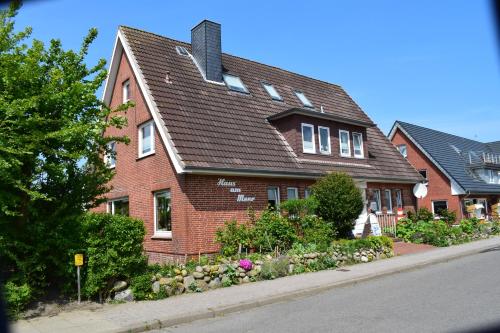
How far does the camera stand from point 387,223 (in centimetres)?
2320

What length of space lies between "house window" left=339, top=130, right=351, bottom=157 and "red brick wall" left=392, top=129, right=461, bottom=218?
14679mm

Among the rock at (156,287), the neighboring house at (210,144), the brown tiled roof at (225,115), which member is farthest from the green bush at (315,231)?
the rock at (156,287)

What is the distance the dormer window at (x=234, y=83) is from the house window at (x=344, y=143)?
16.8 ft

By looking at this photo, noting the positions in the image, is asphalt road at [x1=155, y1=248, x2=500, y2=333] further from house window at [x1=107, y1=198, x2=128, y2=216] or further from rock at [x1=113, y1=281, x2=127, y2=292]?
house window at [x1=107, y1=198, x2=128, y2=216]

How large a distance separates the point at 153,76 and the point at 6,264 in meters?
10.5

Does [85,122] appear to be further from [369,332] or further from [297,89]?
[297,89]

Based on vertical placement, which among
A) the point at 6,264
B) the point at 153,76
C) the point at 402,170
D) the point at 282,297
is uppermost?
the point at 153,76

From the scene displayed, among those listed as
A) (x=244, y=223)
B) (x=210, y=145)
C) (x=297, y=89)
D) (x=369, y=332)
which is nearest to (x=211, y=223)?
(x=244, y=223)

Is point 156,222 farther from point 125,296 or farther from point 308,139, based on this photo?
point 308,139

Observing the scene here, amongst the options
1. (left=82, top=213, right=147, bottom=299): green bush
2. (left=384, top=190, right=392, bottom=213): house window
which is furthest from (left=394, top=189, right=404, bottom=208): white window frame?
(left=82, top=213, right=147, bottom=299): green bush

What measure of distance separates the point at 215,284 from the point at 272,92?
43.7ft

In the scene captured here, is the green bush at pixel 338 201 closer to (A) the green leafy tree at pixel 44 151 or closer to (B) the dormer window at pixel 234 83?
(B) the dormer window at pixel 234 83

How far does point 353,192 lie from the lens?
17.7m

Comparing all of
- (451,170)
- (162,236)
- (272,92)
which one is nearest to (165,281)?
(162,236)
